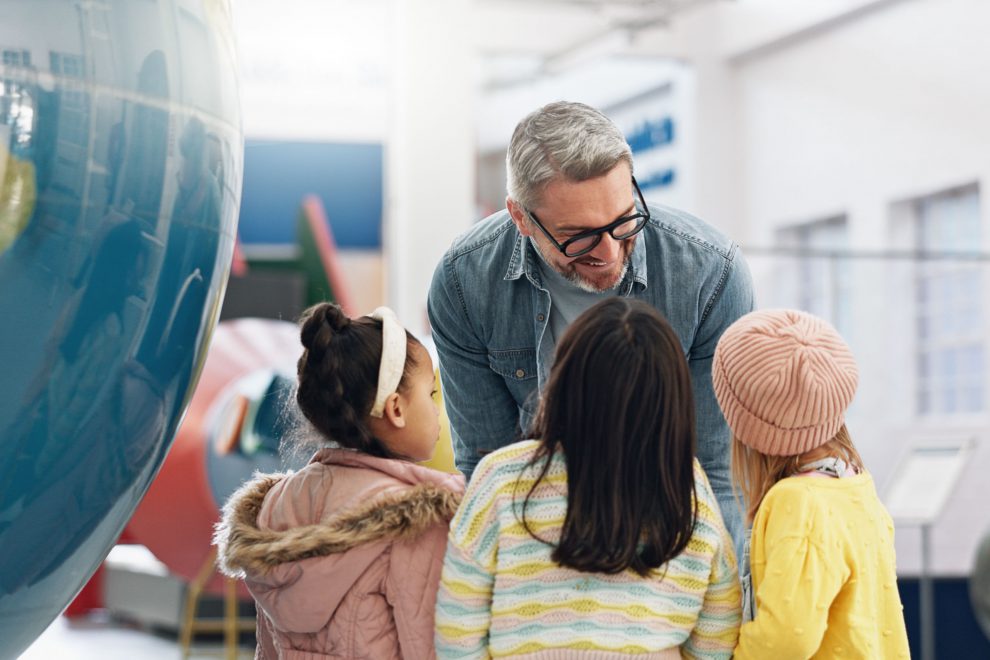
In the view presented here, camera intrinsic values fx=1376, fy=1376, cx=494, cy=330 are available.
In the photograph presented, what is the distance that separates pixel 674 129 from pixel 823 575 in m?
13.4

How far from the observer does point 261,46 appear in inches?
517

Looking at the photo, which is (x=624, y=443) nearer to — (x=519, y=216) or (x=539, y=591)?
(x=539, y=591)

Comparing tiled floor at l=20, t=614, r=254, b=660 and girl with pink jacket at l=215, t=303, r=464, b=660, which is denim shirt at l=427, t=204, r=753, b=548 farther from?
tiled floor at l=20, t=614, r=254, b=660

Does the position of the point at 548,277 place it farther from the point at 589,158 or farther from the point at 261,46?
the point at 261,46

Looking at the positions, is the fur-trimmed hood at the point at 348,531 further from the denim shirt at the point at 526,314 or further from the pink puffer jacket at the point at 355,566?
the denim shirt at the point at 526,314

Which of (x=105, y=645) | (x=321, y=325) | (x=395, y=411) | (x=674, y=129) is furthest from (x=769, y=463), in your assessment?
(x=674, y=129)

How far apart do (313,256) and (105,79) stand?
766 cm

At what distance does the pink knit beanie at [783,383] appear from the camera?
1925mm

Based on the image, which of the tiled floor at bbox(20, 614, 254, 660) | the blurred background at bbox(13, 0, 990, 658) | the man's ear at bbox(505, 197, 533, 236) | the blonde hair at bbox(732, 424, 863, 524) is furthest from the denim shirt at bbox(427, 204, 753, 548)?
the blurred background at bbox(13, 0, 990, 658)

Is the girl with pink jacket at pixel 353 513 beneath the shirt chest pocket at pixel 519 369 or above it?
beneath

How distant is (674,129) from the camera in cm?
1493

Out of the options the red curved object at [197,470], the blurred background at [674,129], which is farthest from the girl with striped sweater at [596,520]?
the blurred background at [674,129]

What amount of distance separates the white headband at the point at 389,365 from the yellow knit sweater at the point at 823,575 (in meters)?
0.55

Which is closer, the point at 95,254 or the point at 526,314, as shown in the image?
the point at 95,254
